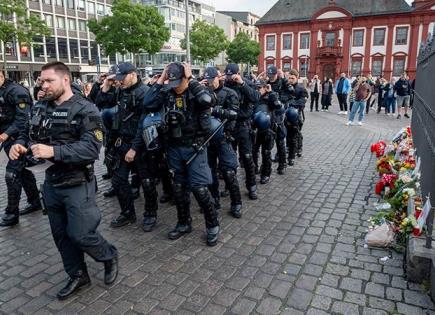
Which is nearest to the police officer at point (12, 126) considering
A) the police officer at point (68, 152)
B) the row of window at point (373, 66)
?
the police officer at point (68, 152)

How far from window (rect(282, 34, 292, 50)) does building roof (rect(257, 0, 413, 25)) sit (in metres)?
2.21

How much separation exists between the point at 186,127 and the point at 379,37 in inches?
2113

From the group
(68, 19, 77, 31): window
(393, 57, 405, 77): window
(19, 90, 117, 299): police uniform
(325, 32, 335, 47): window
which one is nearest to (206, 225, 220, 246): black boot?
(19, 90, 117, 299): police uniform

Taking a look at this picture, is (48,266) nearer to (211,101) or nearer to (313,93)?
(211,101)

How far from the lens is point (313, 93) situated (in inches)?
794

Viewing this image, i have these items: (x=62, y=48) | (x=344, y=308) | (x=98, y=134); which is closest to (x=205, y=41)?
(x=62, y=48)

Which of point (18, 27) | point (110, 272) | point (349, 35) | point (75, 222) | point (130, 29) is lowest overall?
point (110, 272)

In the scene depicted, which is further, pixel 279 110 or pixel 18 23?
pixel 18 23

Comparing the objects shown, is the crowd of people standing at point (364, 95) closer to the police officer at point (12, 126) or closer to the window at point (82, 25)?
the police officer at point (12, 126)

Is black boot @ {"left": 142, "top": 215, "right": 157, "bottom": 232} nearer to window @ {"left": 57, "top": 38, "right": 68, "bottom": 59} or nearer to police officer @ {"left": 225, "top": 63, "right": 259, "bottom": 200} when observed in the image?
police officer @ {"left": 225, "top": 63, "right": 259, "bottom": 200}

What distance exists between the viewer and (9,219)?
5.23 meters

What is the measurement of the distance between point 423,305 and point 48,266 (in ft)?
12.1

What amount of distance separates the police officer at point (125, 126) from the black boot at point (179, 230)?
2.66 ft

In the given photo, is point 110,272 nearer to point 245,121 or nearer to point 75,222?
point 75,222
